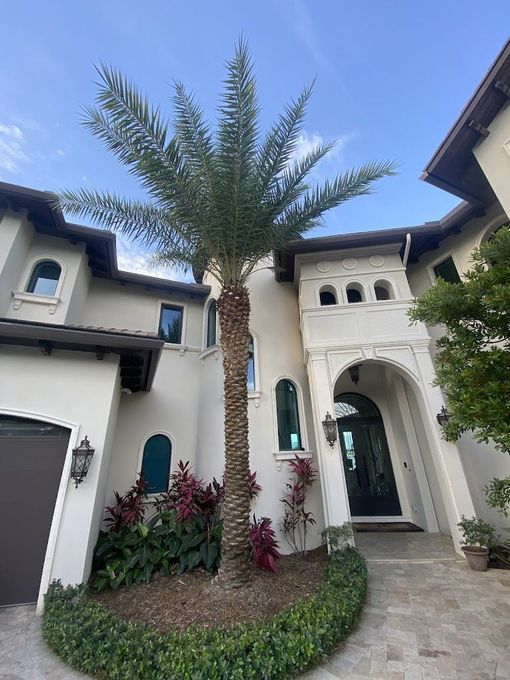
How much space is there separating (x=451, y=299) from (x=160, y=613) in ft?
21.5

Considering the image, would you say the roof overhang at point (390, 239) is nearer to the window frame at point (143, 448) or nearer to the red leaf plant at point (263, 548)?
the window frame at point (143, 448)

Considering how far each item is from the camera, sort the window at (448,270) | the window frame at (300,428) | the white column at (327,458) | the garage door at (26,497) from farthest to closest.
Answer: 1. the window at (448,270)
2. the window frame at (300,428)
3. the white column at (327,458)
4. the garage door at (26,497)

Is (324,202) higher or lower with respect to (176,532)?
higher

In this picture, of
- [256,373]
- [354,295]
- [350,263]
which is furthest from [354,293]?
[256,373]

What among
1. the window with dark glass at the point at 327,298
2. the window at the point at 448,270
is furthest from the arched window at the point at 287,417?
the window at the point at 448,270

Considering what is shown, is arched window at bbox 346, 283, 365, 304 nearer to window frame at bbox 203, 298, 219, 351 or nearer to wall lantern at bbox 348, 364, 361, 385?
wall lantern at bbox 348, 364, 361, 385

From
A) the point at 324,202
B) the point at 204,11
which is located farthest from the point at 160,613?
the point at 204,11

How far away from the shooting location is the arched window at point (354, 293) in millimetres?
9289

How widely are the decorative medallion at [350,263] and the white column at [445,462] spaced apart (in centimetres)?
358

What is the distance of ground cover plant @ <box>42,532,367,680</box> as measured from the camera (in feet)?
9.87

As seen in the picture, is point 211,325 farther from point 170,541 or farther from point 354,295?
point 170,541

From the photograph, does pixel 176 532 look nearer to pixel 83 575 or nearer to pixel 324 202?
pixel 83 575

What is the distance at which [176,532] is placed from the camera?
627 cm

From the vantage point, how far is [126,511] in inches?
266
